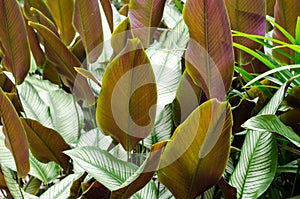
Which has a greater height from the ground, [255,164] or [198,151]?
[198,151]

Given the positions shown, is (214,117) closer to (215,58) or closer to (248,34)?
(215,58)

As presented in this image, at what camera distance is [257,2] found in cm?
86

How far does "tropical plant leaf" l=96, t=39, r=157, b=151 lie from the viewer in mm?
642

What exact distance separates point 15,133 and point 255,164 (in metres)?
0.39

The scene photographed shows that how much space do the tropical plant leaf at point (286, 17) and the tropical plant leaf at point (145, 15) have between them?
222 millimetres

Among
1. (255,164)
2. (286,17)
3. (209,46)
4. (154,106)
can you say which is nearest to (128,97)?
(154,106)

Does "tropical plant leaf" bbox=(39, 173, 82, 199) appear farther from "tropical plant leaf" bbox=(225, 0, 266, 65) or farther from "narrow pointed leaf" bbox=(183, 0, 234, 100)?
"tropical plant leaf" bbox=(225, 0, 266, 65)

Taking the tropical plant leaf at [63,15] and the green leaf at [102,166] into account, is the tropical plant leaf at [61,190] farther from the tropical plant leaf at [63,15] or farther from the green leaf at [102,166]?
the tropical plant leaf at [63,15]

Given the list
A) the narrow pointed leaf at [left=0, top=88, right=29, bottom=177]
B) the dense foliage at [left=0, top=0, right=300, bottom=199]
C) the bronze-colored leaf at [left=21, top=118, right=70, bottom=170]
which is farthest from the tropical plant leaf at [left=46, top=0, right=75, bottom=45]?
the narrow pointed leaf at [left=0, top=88, right=29, bottom=177]

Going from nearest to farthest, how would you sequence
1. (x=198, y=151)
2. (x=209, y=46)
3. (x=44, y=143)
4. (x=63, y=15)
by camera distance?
(x=198, y=151)
(x=209, y=46)
(x=44, y=143)
(x=63, y=15)

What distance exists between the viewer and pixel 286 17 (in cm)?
92

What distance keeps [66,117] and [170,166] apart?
1.34ft

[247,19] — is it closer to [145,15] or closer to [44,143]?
[145,15]

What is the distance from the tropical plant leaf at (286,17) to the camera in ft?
2.96
